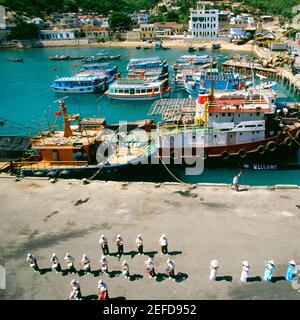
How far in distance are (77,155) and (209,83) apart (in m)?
34.3

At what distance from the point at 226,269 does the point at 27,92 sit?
62622 millimetres

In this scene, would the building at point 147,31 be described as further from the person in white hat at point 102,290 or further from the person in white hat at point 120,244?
the person in white hat at point 102,290

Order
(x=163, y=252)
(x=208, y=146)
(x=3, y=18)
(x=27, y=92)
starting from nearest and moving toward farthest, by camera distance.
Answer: (x=163, y=252), (x=208, y=146), (x=27, y=92), (x=3, y=18)

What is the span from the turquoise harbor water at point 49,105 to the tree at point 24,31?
1301 inches

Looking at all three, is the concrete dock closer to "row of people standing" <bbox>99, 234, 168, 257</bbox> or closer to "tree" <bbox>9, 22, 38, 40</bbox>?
"row of people standing" <bbox>99, 234, 168, 257</bbox>

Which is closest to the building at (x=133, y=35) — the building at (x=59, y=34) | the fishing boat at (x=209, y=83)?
the building at (x=59, y=34)

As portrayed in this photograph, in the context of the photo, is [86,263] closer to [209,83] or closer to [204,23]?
A: [209,83]

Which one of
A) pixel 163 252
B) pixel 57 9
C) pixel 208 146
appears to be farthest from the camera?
pixel 57 9

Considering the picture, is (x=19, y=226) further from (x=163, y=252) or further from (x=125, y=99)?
(x=125, y=99)

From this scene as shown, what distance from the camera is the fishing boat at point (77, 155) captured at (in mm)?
28625

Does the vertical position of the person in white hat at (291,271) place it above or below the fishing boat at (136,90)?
below

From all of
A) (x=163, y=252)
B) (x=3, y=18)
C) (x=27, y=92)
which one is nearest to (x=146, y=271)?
→ (x=163, y=252)

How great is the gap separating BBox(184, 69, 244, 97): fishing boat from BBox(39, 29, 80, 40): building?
3601 inches

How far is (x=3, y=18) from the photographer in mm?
148250
